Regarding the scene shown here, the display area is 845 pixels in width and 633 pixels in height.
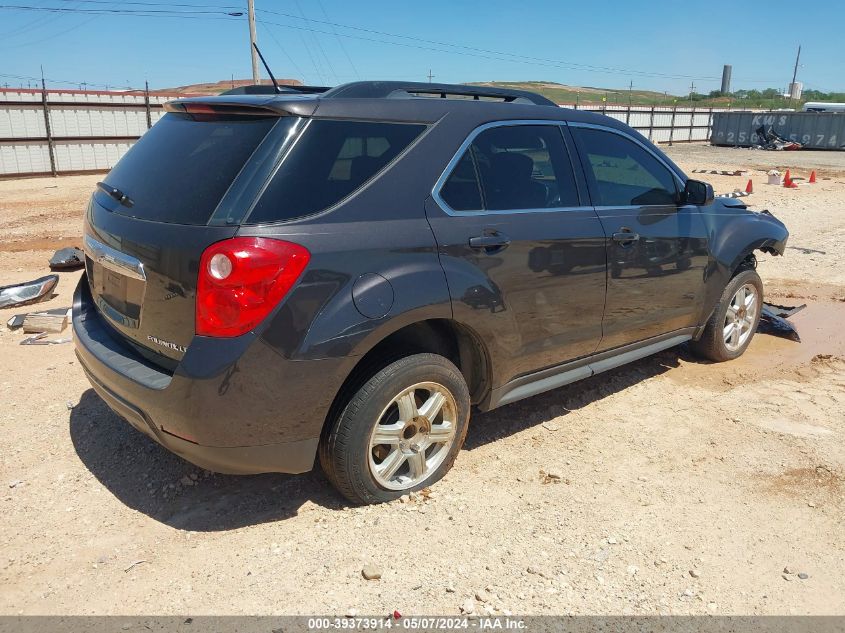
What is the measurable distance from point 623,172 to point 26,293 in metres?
5.34

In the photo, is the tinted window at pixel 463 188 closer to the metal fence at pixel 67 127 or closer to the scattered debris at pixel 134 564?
the scattered debris at pixel 134 564

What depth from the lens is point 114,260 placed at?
3086 mm

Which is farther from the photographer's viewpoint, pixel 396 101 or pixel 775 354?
pixel 775 354

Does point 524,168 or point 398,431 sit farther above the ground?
point 524,168

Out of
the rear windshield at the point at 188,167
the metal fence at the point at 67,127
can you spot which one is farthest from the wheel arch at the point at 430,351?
the metal fence at the point at 67,127

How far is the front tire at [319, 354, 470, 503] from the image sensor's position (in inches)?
118

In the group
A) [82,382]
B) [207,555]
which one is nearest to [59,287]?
[82,382]

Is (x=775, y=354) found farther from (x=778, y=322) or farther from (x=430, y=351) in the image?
(x=430, y=351)

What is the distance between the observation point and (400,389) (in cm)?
310

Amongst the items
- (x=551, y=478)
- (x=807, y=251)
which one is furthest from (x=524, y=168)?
(x=807, y=251)

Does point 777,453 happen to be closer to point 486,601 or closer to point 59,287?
point 486,601

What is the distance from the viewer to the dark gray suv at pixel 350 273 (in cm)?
270

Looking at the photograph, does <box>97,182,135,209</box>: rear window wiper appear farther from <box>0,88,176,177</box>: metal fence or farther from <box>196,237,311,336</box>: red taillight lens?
<box>0,88,176,177</box>: metal fence

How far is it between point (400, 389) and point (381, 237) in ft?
2.25
